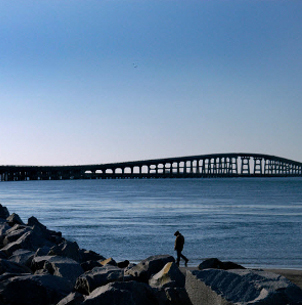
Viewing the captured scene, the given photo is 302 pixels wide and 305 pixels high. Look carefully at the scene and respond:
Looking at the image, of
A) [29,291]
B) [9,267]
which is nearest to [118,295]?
[29,291]

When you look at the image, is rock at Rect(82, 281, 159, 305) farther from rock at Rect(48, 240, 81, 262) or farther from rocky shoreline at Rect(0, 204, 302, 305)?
rock at Rect(48, 240, 81, 262)

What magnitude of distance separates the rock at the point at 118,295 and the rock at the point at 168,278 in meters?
0.92

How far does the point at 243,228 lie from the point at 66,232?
8.76 metres

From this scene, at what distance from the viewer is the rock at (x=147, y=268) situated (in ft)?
28.6

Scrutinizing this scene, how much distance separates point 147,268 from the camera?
8922 mm

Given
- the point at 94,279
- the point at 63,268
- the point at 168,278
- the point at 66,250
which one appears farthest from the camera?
the point at 66,250

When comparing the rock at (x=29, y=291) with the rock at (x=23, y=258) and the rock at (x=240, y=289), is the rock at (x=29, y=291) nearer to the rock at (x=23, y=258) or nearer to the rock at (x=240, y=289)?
the rock at (x=240, y=289)

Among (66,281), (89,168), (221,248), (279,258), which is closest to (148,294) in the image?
(66,281)

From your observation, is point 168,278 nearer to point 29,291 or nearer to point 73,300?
point 73,300

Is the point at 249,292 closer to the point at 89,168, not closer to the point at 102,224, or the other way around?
the point at 102,224

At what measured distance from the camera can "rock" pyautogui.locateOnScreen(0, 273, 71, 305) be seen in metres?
7.27

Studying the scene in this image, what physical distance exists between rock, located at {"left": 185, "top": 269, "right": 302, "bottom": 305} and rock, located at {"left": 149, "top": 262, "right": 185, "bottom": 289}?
764mm

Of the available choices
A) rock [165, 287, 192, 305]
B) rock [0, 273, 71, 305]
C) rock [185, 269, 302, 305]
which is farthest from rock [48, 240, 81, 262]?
rock [185, 269, 302, 305]

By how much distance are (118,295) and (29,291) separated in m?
1.31
